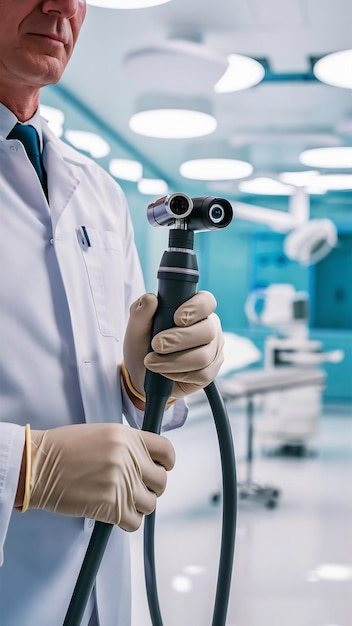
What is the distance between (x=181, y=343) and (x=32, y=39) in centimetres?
46

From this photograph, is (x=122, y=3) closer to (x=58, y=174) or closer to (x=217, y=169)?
(x=58, y=174)

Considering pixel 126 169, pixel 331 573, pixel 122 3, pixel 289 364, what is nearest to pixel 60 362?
pixel 122 3

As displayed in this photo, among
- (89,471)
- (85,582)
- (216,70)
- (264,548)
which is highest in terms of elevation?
(216,70)

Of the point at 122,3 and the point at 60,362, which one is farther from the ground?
the point at 122,3

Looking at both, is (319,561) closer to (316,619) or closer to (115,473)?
(316,619)

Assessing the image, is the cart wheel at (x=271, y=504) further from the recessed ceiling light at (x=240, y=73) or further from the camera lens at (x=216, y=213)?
the camera lens at (x=216, y=213)

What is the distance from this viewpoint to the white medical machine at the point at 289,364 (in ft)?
16.7

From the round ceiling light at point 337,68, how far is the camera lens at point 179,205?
7.75 ft

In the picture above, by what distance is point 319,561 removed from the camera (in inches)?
121

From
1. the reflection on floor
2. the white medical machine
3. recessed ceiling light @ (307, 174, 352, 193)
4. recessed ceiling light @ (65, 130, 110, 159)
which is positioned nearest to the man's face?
the reflection on floor

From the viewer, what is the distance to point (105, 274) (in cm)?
106

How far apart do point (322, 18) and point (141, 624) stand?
314 centimetres

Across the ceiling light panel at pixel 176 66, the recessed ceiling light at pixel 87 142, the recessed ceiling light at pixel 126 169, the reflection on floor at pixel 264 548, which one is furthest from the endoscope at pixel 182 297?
the recessed ceiling light at pixel 126 169

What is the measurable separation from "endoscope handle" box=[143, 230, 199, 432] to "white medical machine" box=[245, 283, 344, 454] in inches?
168
